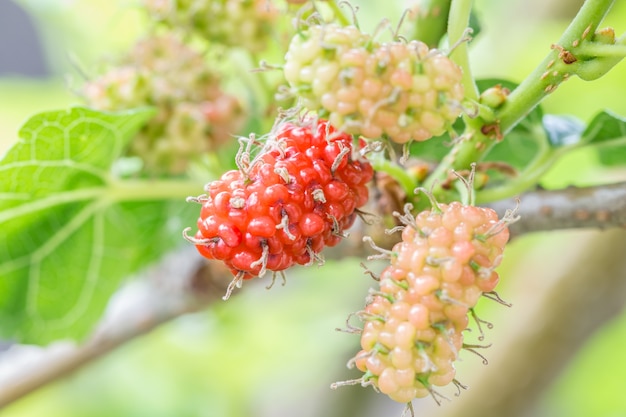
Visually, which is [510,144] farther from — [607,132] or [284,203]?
[284,203]

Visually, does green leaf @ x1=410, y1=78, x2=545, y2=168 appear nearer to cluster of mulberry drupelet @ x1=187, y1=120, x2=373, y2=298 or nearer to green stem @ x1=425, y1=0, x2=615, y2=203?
green stem @ x1=425, y1=0, x2=615, y2=203

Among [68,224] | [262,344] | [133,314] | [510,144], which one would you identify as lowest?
[262,344]

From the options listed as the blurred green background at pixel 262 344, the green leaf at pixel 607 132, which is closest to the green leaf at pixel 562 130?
the green leaf at pixel 607 132

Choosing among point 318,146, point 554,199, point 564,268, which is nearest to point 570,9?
point 564,268

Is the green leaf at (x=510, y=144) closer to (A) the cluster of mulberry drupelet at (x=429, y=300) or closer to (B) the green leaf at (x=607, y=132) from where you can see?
(B) the green leaf at (x=607, y=132)

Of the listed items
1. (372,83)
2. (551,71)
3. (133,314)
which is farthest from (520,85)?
(133,314)

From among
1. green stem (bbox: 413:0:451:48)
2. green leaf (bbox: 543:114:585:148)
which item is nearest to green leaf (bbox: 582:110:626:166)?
green leaf (bbox: 543:114:585:148)
